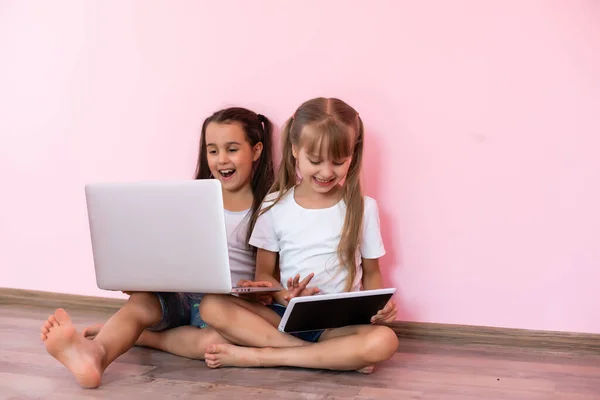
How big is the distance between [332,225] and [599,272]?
70 cm

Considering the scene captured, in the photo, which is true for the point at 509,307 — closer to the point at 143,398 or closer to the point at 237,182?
the point at 237,182

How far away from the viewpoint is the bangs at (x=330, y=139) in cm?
183

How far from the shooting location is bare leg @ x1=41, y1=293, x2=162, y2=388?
1.60 m

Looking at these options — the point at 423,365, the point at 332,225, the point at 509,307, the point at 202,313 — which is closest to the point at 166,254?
the point at 202,313

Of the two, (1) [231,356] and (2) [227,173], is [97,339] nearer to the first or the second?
(1) [231,356]

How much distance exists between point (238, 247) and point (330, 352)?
51cm

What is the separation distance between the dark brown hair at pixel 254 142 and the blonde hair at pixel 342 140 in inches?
5.9

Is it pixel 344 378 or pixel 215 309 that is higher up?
pixel 215 309

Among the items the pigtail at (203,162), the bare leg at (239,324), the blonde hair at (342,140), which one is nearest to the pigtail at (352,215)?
the blonde hair at (342,140)

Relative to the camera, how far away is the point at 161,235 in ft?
5.36

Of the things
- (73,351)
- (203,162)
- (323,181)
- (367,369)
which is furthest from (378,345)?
(203,162)

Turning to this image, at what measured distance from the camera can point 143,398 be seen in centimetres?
153

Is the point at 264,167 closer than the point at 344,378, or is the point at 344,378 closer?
the point at 344,378

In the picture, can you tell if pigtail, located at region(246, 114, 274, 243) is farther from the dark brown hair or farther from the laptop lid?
the laptop lid
